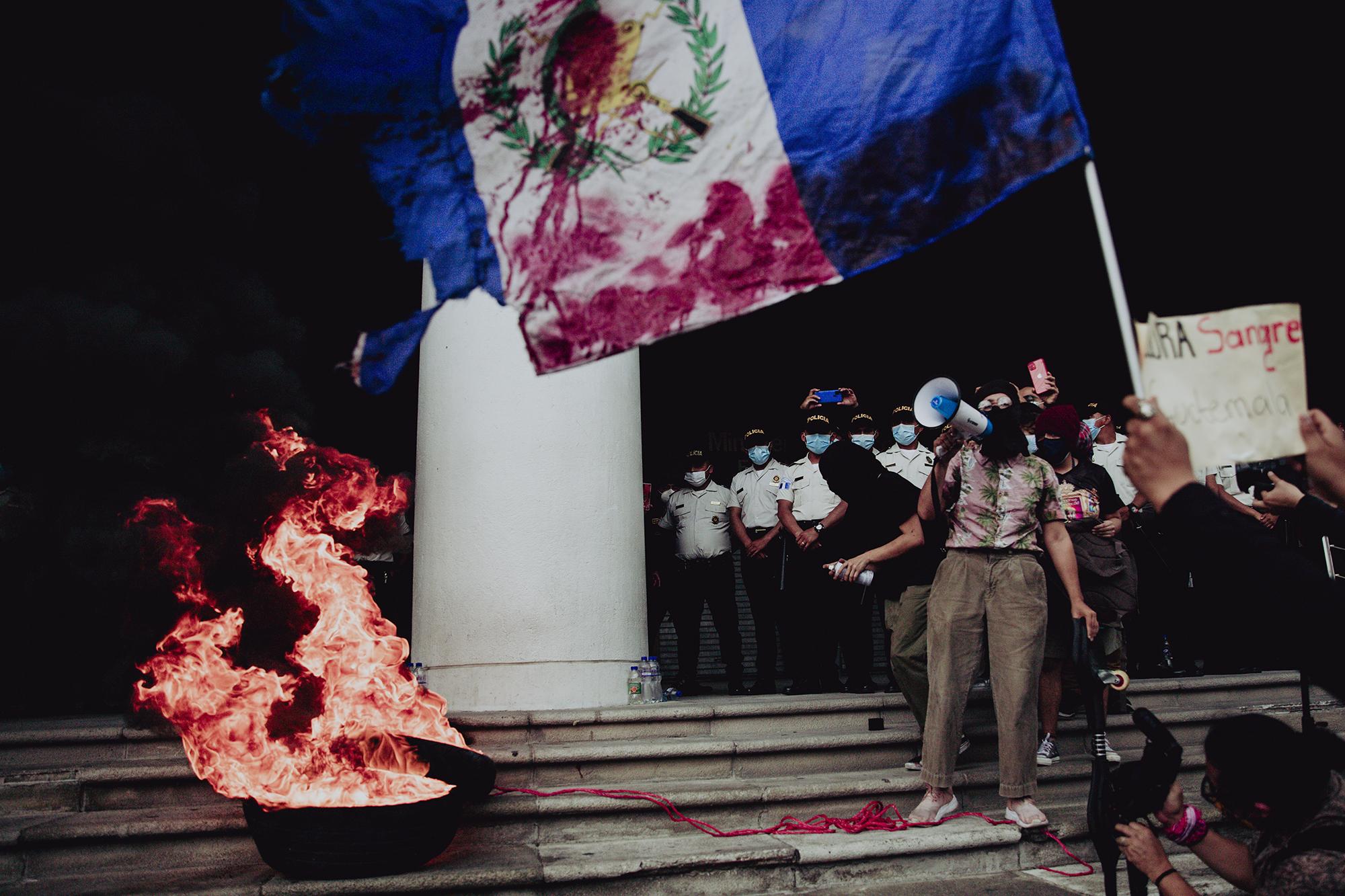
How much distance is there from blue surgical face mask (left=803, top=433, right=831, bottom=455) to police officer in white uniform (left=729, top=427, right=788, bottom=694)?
1.09ft

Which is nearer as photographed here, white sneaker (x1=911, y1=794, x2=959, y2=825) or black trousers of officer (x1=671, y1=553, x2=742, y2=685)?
white sneaker (x1=911, y1=794, x2=959, y2=825)

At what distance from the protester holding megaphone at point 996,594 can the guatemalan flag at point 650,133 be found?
1889 millimetres

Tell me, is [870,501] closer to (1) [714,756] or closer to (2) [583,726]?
(1) [714,756]

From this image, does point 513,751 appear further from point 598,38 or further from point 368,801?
point 598,38

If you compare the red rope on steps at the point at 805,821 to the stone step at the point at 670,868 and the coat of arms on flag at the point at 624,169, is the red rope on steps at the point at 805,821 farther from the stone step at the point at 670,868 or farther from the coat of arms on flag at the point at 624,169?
the coat of arms on flag at the point at 624,169

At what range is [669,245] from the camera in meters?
3.13

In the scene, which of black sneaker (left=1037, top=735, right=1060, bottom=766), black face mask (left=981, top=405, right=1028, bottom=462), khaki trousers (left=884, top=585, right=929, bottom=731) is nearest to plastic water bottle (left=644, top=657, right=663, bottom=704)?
khaki trousers (left=884, top=585, right=929, bottom=731)

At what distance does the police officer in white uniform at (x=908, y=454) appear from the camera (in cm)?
898

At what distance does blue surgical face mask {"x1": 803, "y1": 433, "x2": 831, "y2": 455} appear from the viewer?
8.79 meters

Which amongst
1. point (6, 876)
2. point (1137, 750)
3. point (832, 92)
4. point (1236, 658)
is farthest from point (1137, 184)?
point (6, 876)

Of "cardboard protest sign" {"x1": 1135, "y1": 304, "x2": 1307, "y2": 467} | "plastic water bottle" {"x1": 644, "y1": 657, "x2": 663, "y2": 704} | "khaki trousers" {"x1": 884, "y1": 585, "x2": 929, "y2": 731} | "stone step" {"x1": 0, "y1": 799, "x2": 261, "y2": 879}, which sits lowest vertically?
"stone step" {"x1": 0, "y1": 799, "x2": 261, "y2": 879}

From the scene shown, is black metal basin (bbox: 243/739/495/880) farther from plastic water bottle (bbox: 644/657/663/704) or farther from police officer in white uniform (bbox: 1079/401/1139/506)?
police officer in white uniform (bbox: 1079/401/1139/506)

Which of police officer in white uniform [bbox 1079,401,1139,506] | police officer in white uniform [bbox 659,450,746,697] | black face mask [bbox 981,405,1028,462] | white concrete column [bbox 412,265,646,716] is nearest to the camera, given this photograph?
black face mask [bbox 981,405,1028,462]

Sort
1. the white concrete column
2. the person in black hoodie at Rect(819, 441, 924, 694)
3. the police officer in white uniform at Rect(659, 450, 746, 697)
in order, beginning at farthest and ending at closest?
the police officer in white uniform at Rect(659, 450, 746, 697), the white concrete column, the person in black hoodie at Rect(819, 441, 924, 694)
